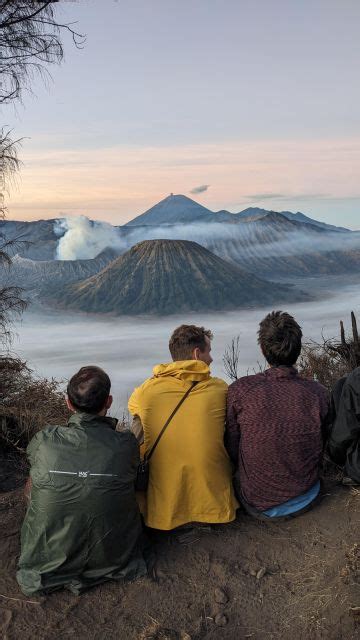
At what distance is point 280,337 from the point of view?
358 cm

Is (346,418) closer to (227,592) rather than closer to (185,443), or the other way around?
(185,443)

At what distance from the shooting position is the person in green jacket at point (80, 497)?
10.5ft

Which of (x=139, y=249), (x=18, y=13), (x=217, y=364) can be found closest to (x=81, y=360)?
(x=217, y=364)

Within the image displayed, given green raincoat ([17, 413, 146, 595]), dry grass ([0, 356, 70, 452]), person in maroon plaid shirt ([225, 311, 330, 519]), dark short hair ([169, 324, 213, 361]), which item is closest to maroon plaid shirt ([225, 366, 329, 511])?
person in maroon plaid shirt ([225, 311, 330, 519])

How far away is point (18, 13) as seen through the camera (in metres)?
6.30

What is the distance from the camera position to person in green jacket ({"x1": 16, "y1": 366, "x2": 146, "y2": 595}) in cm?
320

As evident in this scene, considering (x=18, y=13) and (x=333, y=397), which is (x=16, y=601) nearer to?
(x=333, y=397)

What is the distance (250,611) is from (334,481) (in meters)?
1.31

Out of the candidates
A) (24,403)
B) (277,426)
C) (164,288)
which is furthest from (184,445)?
(164,288)

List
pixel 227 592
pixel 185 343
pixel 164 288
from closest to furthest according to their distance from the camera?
pixel 227 592 → pixel 185 343 → pixel 164 288

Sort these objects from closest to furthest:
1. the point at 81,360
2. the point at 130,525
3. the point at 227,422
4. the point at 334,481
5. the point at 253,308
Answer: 1. the point at 130,525
2. the point at 227,422
3. the point at 334,481
4. the point at 81,360
5. the point at 253,308

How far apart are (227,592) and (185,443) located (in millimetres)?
802

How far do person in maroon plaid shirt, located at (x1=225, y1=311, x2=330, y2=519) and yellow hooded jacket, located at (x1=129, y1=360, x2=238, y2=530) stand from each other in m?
0.12

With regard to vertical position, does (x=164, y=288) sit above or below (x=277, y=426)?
above
